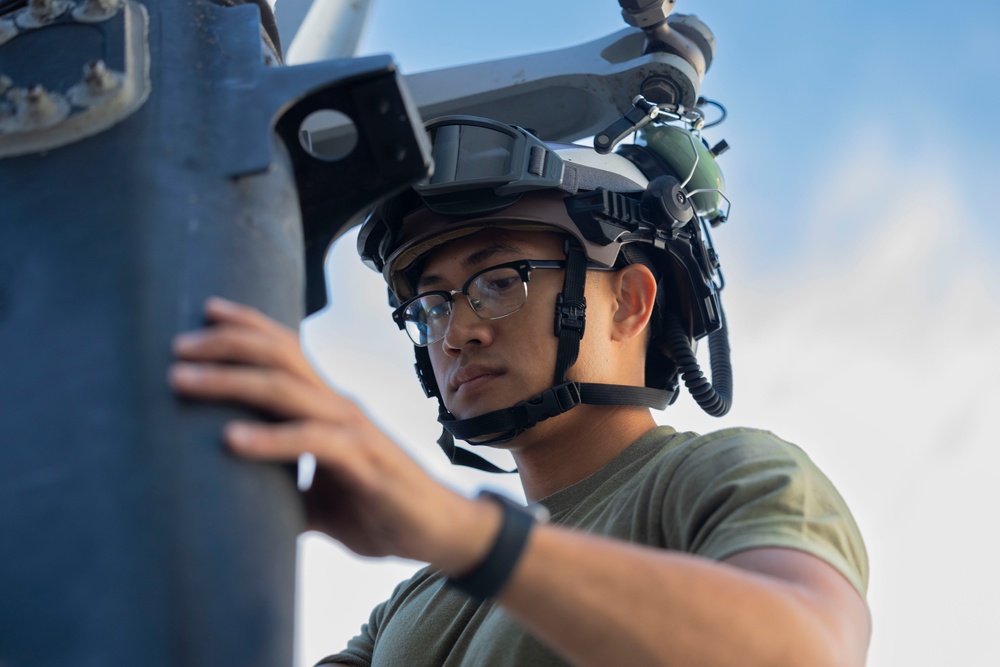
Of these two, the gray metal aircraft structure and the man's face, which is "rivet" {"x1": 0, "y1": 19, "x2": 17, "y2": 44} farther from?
the man's face

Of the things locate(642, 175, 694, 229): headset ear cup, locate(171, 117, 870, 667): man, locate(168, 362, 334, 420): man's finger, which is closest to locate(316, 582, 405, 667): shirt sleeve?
locate(171, 117, 870, 667): man

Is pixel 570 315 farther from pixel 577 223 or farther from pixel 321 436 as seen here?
pixel 321 436

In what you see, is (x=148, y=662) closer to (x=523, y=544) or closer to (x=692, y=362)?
(x=523, y=544)

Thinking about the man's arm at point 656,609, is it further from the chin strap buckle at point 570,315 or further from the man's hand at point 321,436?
the chin strap buckle at point 570,315

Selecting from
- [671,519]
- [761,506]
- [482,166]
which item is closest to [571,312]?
[482,166]

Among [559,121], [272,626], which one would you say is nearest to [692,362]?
[559,121]

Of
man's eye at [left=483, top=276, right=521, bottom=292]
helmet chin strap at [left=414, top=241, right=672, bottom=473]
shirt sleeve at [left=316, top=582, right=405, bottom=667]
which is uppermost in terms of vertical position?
man's eye at [left=483, top=276, right=521, bottom=292]

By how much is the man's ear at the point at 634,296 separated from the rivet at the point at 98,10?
7.14ft

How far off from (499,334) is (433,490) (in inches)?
75.2

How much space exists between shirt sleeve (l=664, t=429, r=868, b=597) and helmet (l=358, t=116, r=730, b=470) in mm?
917

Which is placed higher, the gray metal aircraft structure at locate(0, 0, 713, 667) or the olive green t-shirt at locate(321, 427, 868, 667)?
the gray metal aircraft structure at locate(0, 0, 713, 667)

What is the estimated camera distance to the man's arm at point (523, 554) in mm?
1441

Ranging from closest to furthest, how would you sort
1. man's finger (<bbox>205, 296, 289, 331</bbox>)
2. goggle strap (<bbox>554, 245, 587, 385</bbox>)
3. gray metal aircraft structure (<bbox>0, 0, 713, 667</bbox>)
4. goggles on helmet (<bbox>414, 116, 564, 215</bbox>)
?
1. gray metal aircraft structure (<bbox>0, 0, 713, 667</bbox>)
2. man's finger (<bbox>205, 296, 289, 331</bbox>)
3. goggle strap (<bbox>554, 245, 587, 385</bbox>)
4. goggles on helmet (<bbox>414, 116, 564, 215</bbox>)

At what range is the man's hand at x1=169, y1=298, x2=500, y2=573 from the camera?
4.69 feet
